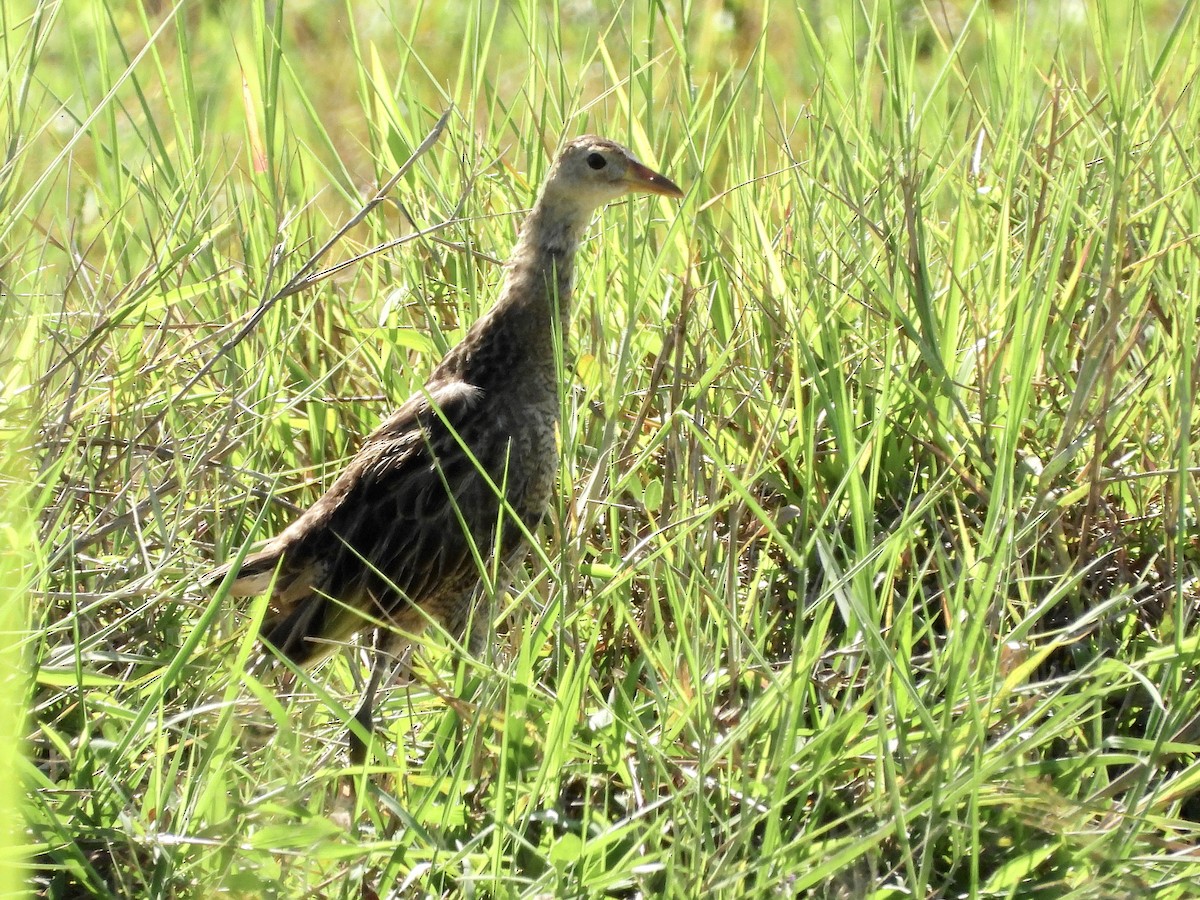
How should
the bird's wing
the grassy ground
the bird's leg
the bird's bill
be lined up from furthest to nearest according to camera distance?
the bird's bill < the bird's wing < the bird's leg < the grassy ground

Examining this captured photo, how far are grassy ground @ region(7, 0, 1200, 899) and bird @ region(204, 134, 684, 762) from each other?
0.41 feet

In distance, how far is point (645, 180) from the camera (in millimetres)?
3402

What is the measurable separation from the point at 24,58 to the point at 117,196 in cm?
82

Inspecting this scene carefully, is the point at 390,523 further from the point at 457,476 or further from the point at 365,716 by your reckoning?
the point at 365,716

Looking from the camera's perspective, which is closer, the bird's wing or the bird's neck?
the bird's wing

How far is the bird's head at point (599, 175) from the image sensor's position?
3389mm

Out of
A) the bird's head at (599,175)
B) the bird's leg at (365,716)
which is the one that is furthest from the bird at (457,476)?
the bird's leg at (365,716)

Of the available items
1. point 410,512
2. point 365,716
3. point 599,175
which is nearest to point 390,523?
point 410,512

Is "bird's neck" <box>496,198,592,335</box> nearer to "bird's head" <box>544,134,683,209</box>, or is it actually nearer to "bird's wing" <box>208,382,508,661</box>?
"bird's head" <box>544,134,683,209</box>

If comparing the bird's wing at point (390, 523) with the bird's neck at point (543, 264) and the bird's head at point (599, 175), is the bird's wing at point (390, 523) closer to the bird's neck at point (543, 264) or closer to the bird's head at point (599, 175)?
the bird's neck at point (543, 264)

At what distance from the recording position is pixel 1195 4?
10.8ft

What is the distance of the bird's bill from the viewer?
3.40 m

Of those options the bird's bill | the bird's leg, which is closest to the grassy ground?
the bird's leg

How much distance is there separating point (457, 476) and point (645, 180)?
2.69 feet
